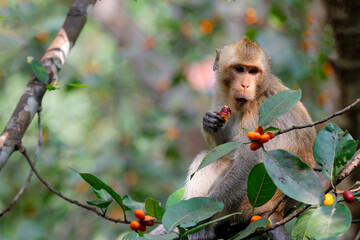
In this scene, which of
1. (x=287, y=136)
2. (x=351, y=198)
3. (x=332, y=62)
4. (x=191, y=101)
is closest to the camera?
(x=351, y=198)

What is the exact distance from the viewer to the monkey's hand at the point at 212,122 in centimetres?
362

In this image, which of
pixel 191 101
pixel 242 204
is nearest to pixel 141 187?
pixel 191 101

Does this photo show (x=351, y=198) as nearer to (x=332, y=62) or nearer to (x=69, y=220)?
(x=332, y=62)

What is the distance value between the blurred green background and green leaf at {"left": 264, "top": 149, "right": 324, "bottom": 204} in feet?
7.80

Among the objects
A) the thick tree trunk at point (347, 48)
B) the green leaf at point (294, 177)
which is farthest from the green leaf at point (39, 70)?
the thick tree trunk at point (347, 48)

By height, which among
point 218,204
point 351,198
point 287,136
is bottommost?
point 351,198

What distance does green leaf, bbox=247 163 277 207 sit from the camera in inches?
80.0

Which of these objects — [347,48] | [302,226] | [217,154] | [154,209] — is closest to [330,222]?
[302,226]

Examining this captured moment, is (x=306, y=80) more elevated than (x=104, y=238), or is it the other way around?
(x=306, y=80)

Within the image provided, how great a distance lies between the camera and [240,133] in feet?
11.4

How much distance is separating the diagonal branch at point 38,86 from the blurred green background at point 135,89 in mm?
1304

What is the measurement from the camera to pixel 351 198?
5.94 feet

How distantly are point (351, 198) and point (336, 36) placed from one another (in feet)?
7.54

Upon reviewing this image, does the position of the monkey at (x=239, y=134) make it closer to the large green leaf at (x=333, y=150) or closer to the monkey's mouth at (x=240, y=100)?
the monkey's mouth at (x=240, y=100)
